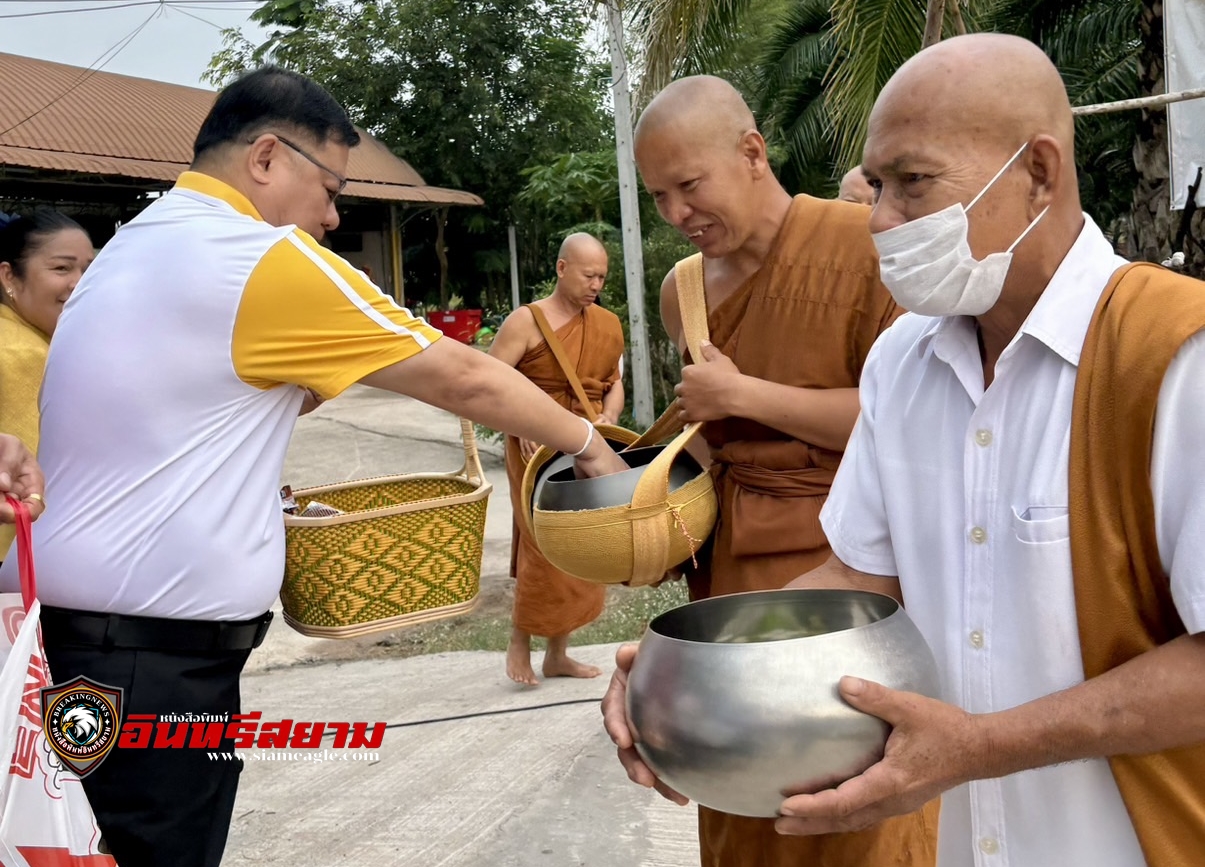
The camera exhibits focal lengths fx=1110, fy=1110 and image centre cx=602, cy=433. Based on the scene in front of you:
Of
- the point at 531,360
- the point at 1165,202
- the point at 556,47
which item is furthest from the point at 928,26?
the point at 556,47

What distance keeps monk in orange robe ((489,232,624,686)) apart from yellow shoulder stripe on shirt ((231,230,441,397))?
226 centimetres

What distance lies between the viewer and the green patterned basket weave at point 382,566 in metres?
2.86

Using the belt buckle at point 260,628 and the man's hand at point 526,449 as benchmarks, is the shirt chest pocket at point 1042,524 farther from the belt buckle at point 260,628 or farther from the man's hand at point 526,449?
the man's hand at point 526,449

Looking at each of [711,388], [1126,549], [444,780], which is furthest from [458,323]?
[1126,549]

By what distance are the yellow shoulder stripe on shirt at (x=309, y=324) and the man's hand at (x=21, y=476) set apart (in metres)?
0.37

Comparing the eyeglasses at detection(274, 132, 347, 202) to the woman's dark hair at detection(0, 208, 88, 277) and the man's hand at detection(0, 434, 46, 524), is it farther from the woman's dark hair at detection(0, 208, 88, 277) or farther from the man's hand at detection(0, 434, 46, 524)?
the woman's dark hair at detection(0, 208, 88, 277)

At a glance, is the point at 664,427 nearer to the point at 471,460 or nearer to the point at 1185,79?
the point at 471,460

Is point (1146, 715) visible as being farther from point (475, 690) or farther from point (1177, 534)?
point (475, 690)

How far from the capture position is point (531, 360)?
5324 mm

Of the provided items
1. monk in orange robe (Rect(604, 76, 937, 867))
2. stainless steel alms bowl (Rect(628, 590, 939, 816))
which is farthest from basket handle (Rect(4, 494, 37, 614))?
monk in orange robe (Rect(604, 76, 937, 867))

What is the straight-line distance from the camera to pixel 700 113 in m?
2.30

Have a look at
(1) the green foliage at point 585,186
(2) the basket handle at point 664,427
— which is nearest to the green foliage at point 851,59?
(1) the green foliage at point 585,186

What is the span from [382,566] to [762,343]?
3.99 feet

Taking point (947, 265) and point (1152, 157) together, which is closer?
point (947, 265)
